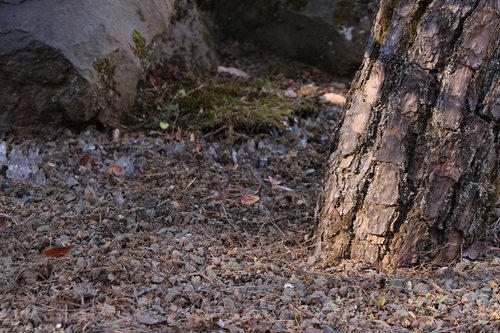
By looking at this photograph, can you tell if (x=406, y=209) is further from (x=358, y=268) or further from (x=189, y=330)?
(x=189, y=330)

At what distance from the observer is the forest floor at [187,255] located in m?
1.78

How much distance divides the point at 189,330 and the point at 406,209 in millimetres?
1044

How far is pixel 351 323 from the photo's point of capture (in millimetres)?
1764

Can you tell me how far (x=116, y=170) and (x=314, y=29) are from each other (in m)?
3.18

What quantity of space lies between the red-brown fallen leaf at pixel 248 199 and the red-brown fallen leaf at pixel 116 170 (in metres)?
0.83

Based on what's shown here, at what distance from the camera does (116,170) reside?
3049mm

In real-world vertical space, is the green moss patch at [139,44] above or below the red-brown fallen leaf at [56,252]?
above

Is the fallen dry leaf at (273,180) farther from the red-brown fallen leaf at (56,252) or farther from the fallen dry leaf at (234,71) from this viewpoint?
the fallen dry leaf at (234,71)

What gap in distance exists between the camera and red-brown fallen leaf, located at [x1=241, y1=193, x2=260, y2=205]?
2768 mm

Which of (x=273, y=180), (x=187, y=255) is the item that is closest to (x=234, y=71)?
(x=273, y=180)

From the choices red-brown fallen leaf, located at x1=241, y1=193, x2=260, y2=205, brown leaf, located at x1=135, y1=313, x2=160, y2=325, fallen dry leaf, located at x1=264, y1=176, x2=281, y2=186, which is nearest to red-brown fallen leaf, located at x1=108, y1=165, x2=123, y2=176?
red-brown fallen leaf, located at x1=241, y1=193, x2=260, y2=205

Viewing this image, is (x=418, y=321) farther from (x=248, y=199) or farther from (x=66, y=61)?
(x=66, y=61)

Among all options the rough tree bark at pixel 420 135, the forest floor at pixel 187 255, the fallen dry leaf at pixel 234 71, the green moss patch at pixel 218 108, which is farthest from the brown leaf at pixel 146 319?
the fallen dry leaf at pixel 234 71

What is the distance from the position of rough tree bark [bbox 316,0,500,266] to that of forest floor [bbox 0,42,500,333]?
0.61 ft
